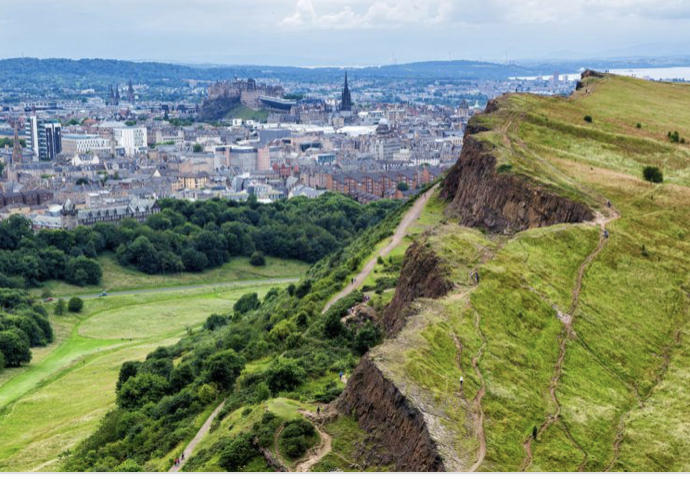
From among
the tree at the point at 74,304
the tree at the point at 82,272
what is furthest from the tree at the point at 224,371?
the tree at the point at 82,272

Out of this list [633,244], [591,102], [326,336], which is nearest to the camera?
[633,244]

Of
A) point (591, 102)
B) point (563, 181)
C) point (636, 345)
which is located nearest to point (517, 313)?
point (636, 345)

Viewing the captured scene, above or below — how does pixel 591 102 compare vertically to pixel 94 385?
above

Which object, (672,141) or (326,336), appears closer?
(326,336)

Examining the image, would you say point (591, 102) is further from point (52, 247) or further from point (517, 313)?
point (52, 247)

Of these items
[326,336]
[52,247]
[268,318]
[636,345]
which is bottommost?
[52,247]

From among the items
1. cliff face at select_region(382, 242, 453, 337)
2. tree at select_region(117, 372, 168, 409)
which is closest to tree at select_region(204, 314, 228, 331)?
tree at select_region(117, 372, 168, 409)

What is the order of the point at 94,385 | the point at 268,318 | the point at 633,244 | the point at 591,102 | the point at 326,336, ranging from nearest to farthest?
1. the point at 633,244
2. the point at 326,336
3. the point at 268,318
4. the point at 94,385
5. the point at 591,102

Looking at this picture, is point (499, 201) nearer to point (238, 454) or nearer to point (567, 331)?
point (567, 331)
